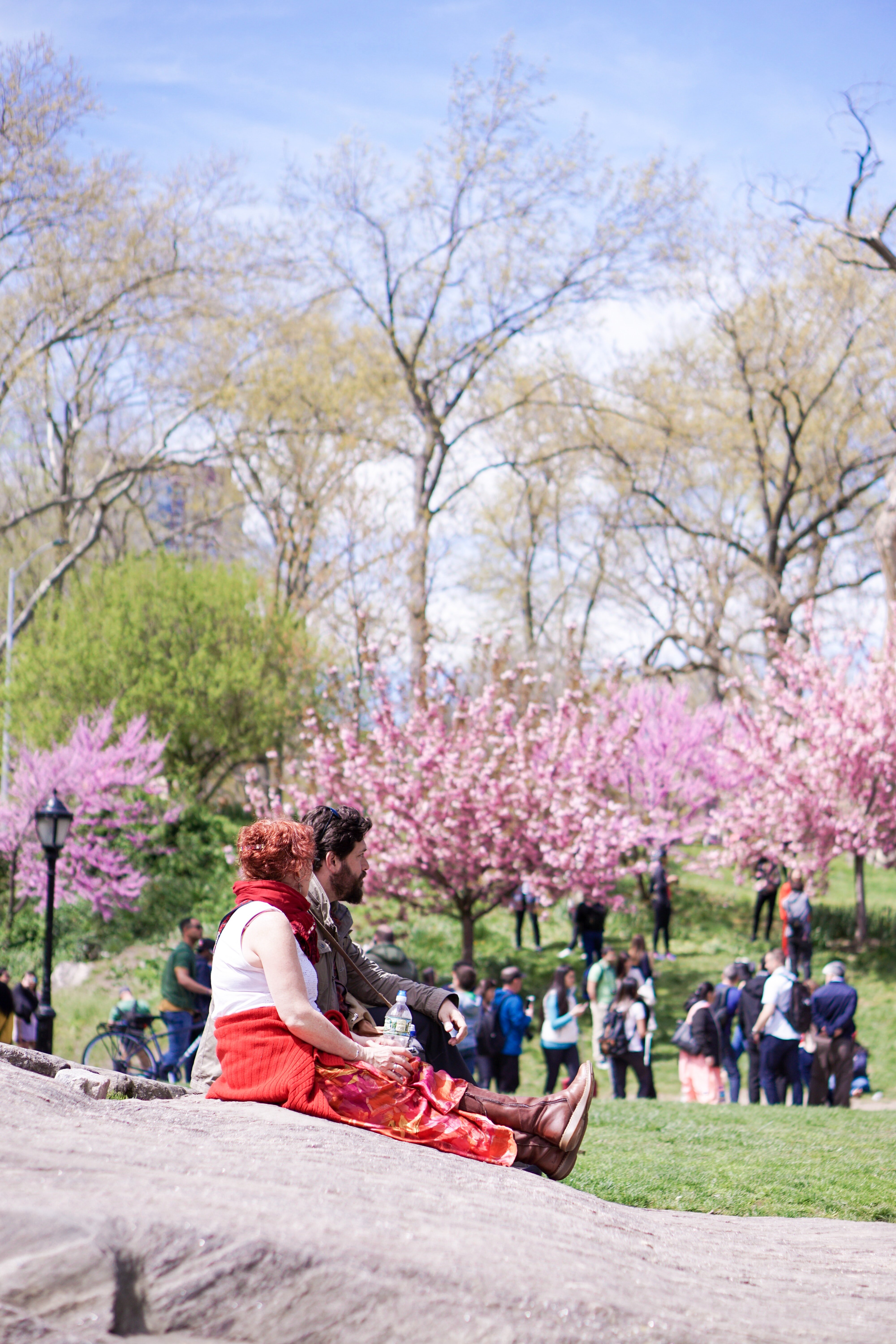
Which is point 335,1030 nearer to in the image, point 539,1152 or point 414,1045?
point 414,1045

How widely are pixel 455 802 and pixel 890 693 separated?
885 centimetres

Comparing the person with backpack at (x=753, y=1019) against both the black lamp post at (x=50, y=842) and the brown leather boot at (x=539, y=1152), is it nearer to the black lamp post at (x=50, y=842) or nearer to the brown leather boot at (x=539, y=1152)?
the black lamp post at (x=50, y=842)

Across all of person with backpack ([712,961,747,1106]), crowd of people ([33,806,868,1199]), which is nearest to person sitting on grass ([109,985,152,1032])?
person with backpack ([712,961,747,1106])

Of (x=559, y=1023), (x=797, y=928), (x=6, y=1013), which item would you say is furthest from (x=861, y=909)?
(x=6, y=1013)

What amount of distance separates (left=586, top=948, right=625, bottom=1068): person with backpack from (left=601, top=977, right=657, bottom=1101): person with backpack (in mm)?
969

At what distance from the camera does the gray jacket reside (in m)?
4.54

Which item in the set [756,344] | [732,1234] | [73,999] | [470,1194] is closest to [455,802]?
[73,999]

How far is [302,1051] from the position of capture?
13.3 ft

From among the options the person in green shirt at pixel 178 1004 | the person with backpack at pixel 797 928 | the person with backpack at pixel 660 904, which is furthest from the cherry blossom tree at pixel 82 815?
the person with backpack at pixel 797 928

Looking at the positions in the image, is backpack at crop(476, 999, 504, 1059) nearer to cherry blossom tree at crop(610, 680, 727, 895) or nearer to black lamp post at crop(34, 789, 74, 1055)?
black lamp post at crop(34, 789, 74, 1055)

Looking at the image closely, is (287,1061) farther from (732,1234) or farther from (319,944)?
(732,1234)

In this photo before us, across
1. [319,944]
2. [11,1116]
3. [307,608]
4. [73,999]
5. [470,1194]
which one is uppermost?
[307,608]

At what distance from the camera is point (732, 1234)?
4.92 m

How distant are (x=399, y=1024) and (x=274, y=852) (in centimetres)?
95
